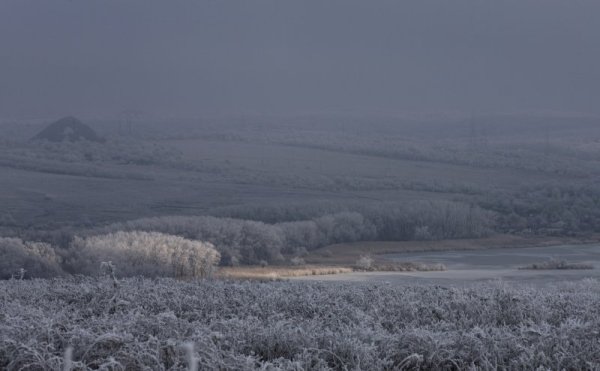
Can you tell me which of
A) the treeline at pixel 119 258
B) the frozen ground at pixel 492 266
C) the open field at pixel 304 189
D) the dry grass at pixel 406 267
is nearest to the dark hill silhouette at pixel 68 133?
the open field at pixel 304 189

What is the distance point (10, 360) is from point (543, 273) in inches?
443

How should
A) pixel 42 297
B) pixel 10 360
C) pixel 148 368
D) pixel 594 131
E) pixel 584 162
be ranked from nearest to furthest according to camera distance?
1. pixel 148 368
2. pixel 10 360
3. pixel 42 297
4. pixel 584 162
5. pixel 594 131

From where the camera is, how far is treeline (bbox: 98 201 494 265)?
762 inches

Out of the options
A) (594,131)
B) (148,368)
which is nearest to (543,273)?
(148,368)

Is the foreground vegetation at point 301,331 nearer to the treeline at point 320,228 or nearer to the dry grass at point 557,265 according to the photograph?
the dry grass at point 557,265

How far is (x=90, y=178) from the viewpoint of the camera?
107 feet

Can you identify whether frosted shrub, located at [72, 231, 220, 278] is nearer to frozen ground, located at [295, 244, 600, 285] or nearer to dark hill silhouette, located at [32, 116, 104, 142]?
frozen ground, located at [295, 244, 600, 285]

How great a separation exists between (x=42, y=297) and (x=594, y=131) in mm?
47012

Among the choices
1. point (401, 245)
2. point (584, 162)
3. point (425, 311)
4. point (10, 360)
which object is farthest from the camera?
point (584, 162)

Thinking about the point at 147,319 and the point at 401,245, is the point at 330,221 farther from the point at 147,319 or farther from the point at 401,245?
the point at 147,319

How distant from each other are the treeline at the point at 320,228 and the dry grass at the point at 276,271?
3.28ft

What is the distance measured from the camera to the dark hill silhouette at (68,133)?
42812mm

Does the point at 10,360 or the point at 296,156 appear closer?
the point at 10,360

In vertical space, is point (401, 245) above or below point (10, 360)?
below
